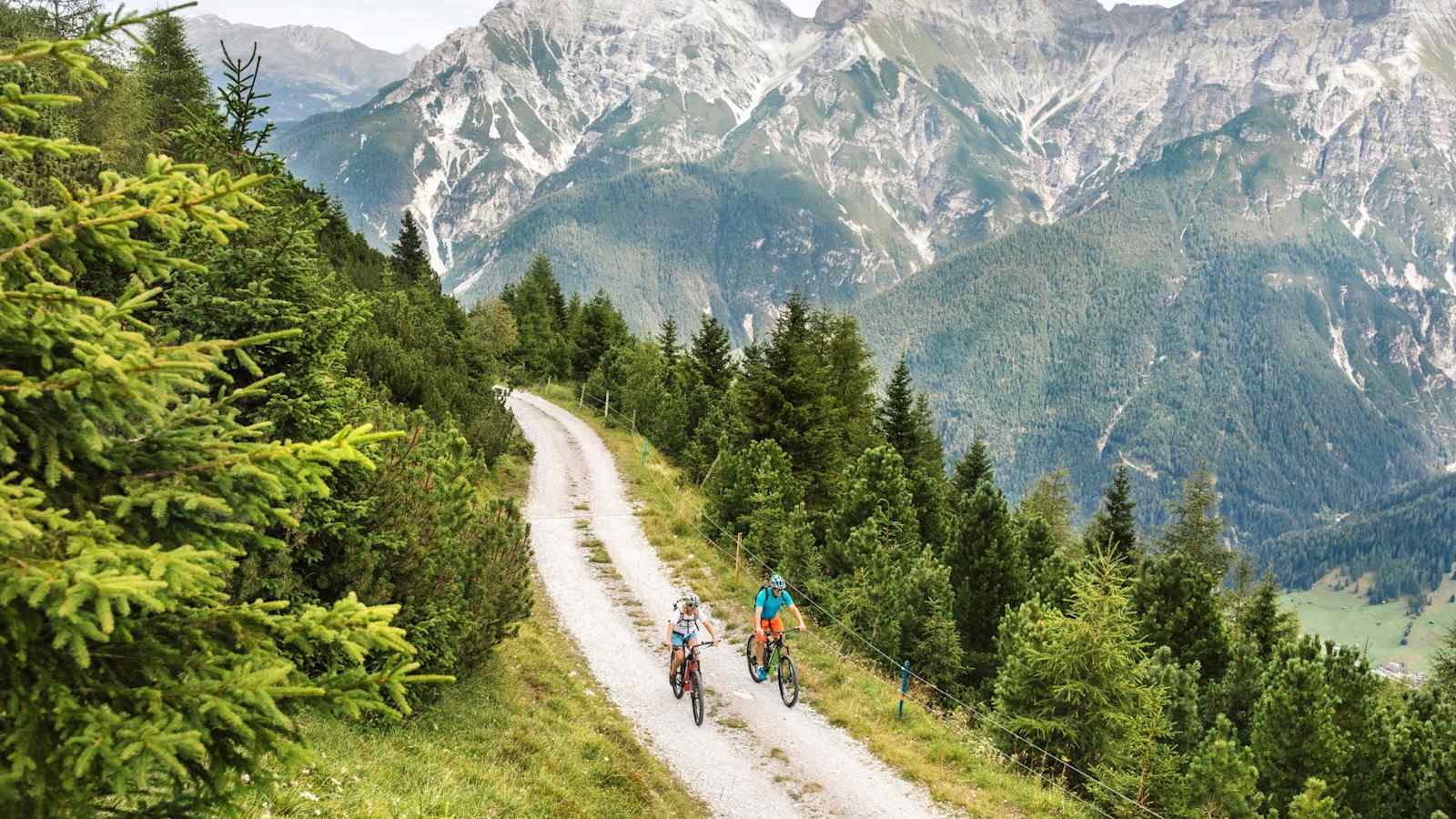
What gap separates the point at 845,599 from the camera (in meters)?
19.1

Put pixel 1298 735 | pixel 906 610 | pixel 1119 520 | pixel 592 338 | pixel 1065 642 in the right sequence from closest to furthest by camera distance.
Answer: pixel 1065 642 → pixel 1298 735 → pixel 906 610 → pixel 1119 520 → pixel 592 338

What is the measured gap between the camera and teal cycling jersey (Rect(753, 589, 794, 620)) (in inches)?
602

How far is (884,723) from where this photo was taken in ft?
48.0

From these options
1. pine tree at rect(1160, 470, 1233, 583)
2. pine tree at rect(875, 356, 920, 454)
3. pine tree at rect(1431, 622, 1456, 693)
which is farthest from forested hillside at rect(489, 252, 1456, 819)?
pine tree at rect(1160, 470, 1233, 583)

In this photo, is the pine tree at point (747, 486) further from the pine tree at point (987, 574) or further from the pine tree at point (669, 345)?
the pine tree at point (669, 345)

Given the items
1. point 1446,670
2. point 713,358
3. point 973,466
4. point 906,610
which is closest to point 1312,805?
point 906,610

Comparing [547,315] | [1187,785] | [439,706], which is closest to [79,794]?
[439,706]

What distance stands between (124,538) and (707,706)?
12707 mm

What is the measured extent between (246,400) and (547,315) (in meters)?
64.2

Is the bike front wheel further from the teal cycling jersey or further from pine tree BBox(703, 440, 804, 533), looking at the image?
pine tree BBox(703, 440, 804, 533)

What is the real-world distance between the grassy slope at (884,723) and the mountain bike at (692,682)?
7.63ft

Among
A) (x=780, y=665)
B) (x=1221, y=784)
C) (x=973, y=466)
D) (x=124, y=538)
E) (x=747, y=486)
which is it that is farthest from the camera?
(x=973, y=466)

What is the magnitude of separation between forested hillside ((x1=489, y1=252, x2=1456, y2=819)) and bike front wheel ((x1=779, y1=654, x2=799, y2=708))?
7.89 ft

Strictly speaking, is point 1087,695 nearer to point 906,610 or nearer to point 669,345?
point 906,610
